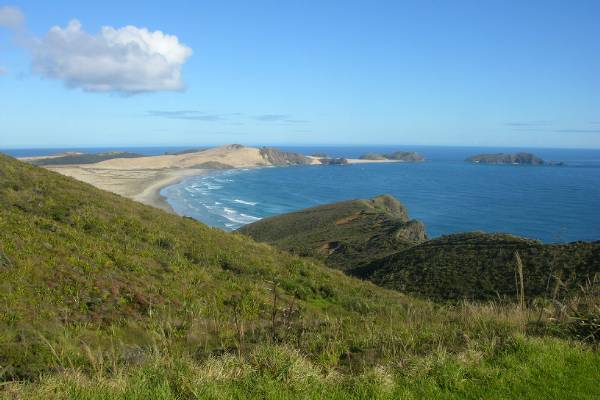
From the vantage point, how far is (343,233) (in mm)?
49938

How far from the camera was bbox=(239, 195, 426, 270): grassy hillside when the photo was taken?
135 feet

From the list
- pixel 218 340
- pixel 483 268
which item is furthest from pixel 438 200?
pixel 218 340

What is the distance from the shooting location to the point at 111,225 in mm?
18344

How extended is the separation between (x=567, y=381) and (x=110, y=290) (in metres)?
9.29

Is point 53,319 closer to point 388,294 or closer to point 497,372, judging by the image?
point 497,372

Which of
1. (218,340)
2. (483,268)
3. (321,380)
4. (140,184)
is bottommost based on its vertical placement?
(140,184)

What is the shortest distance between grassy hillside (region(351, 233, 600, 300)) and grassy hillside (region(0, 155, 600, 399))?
912 cm

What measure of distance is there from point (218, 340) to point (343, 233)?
140ft

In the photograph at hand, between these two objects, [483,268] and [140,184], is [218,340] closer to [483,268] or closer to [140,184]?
[483,268]

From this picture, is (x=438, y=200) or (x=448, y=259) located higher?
(x=448, y=259)

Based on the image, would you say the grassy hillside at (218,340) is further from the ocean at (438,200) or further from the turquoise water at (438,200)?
the ocean at (438,200)

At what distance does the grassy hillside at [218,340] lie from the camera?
5.34m

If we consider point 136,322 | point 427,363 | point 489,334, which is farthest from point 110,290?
point 489,334

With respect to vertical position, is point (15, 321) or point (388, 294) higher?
point (15, 321)
